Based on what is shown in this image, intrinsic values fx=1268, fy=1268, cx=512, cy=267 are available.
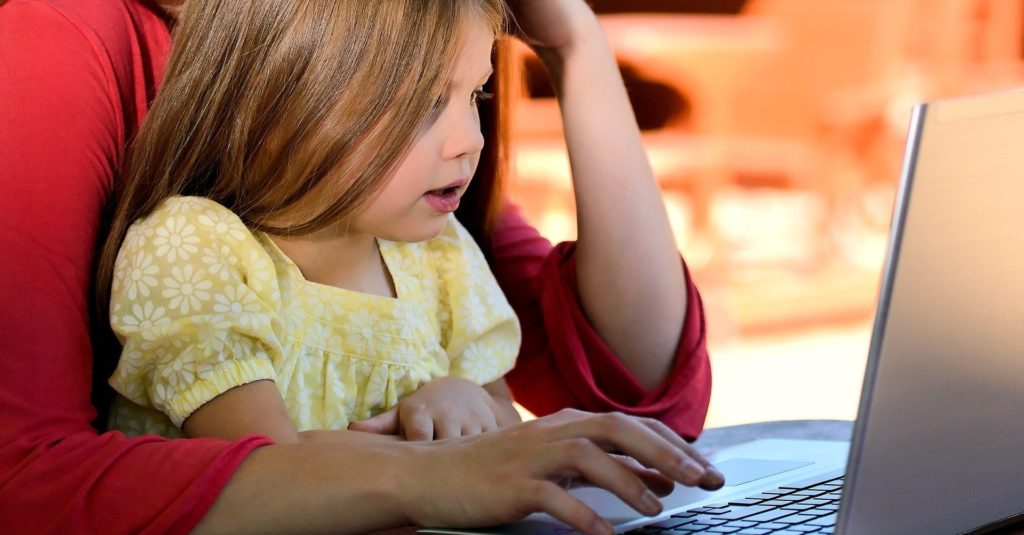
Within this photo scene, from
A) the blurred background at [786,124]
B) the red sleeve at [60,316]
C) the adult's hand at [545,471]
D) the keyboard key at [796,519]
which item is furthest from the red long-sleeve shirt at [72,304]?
the blurred background at [786,124]

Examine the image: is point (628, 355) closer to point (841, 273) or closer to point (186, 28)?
point (186, 28)

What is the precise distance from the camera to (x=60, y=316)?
0.86 m

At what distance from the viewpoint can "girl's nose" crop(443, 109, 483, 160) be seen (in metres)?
0.96

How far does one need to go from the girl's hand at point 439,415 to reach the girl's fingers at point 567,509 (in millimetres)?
253

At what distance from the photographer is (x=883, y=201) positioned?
11.6 feet

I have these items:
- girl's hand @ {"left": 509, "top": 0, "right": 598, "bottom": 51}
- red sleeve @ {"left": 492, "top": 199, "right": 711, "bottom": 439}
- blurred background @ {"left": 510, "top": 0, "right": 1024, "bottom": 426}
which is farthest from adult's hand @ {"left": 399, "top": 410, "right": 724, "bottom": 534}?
blurred background @ {"left": 510, "top": 0, "right": 1024, "bottom": 426}

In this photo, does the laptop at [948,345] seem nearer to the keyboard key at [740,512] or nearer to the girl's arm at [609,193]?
the keyboard key at [740,512]

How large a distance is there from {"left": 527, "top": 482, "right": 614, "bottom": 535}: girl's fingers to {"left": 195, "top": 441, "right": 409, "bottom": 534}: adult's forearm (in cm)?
9

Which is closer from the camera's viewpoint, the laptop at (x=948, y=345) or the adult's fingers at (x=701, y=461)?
the laptop at (x=948, y=345)

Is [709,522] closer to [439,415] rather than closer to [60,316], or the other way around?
[439,415]

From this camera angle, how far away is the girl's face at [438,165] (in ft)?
3.13

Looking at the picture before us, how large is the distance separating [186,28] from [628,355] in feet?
1.68

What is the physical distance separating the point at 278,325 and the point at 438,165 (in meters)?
0.17

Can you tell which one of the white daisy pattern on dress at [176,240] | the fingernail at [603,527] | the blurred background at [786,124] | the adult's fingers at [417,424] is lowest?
the blurred background at [786,124]
